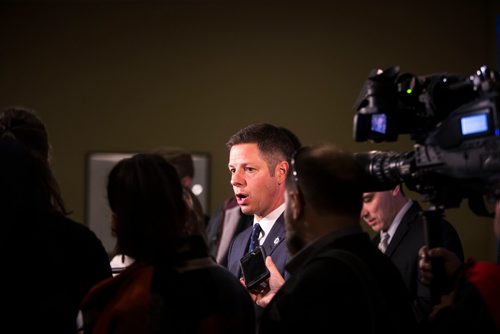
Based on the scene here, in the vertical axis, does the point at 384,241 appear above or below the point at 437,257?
below

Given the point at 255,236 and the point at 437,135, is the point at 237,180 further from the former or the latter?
the point at 437,135

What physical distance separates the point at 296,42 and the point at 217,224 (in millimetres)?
1803

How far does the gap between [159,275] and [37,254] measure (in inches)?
16.0

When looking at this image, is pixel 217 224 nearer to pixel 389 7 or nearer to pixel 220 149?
pixel 220 149

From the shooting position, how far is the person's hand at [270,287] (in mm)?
2281

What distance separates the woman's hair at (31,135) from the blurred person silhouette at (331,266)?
2.39 ft

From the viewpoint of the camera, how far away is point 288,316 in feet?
5.32

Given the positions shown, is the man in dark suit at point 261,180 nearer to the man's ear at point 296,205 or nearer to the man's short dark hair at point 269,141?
the man's short dark hair at point 269,141

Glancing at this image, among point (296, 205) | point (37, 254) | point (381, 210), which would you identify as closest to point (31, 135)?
point (37, 254)

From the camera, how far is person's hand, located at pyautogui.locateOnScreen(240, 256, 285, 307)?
228 cm

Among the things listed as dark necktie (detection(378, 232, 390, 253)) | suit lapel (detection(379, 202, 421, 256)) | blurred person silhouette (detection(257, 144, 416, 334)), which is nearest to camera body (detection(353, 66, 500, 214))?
blurred person silhouette (detection(257, 144, 416, 334))

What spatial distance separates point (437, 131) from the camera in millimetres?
1885

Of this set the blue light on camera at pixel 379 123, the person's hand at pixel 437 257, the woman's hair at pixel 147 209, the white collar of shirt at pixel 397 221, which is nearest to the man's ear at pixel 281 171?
the white collar of shirt at pixel 397 221

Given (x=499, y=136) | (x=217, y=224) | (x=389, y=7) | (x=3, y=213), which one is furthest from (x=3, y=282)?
(x=389, y=7)
